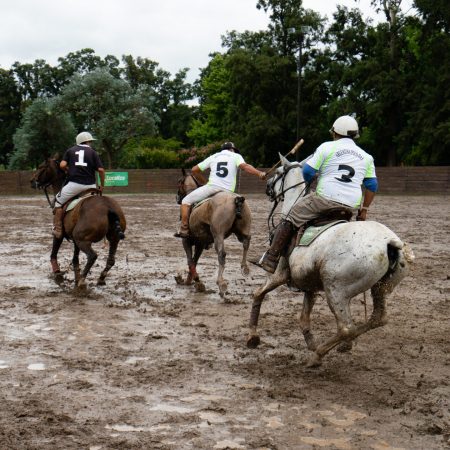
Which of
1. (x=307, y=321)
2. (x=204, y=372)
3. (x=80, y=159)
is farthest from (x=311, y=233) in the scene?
(x=80, y=159)

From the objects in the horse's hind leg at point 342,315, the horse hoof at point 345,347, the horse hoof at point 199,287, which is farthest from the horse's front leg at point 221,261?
the horse's hind leg at point 342,315

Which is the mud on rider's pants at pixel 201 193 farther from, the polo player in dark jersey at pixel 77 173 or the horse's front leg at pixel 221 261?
the polo player in dark jersey at pixel 77 173

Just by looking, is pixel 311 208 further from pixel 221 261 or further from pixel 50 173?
pixel 50 173

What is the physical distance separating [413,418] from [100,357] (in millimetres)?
3249

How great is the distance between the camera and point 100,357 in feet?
25.3

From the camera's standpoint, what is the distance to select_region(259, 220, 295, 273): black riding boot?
7.89 metres

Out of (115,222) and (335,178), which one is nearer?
(335,178)

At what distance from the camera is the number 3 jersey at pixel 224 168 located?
12109 millimetres

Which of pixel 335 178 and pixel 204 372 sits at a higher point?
pixel 335 178

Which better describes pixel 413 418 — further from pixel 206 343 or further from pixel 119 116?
pixel 119 116

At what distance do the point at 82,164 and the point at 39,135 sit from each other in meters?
59.7

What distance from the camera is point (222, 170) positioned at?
1218cm

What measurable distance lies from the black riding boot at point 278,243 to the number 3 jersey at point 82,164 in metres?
5.14

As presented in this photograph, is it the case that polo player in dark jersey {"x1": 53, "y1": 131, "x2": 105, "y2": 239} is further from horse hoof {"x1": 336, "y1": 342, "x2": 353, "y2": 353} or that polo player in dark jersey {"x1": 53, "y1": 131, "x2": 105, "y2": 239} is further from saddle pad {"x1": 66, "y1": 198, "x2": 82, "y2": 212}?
horse hoof {"x1": 336, "y1": 342, "x2": 353, "y2": 353}
